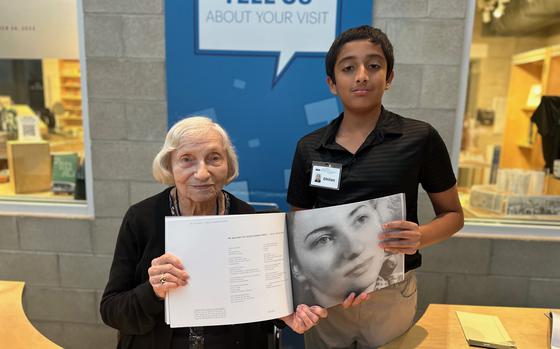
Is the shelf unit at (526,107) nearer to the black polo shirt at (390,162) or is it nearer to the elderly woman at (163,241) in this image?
the black polo shirt at (390,162)

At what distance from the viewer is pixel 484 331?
1443 millimetres

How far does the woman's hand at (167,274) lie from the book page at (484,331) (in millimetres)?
1049

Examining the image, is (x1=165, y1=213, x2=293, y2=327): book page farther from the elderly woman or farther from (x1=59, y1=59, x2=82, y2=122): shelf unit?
(x1=59, y1=59, x2=82, y2=122): shelf unit

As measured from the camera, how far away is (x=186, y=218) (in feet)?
3.66

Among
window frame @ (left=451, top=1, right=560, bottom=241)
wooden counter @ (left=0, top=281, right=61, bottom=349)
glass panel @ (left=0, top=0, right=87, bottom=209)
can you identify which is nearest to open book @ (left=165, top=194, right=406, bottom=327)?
wooden counter @ (left=0, top=281, right=61, bottom=349)

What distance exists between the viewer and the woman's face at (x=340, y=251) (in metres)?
1.15

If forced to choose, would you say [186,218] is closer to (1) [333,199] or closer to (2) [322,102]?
(1) [333,199]

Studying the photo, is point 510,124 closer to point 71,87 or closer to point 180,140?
point 180,140

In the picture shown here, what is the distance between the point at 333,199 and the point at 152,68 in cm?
145

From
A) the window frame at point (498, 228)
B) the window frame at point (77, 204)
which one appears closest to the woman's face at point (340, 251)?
the window frame at point (498, 228)

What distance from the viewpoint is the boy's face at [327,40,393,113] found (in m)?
1.28

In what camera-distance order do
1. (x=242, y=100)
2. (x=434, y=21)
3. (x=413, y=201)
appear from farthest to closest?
1. (x=242, y=100)
2. (x=434, y=21)
3. (x=413, y=201)

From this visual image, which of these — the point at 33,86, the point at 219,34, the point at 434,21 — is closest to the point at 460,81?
the point at 434,21

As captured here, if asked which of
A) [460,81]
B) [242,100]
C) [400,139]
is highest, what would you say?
[460,81]
